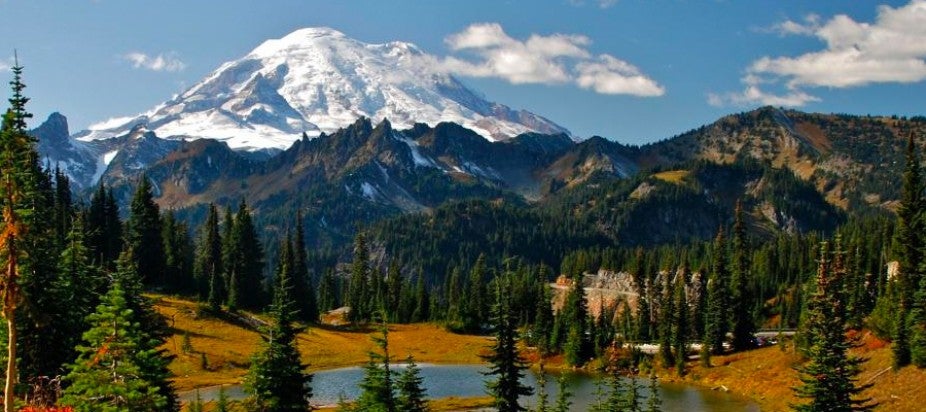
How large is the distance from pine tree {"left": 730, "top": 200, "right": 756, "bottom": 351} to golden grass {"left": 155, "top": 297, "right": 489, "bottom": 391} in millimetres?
40947

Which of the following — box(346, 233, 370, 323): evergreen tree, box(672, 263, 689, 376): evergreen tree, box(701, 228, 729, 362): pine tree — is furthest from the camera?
box(346, 233, 370, 323): evergreen tree

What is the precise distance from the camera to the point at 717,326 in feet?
414

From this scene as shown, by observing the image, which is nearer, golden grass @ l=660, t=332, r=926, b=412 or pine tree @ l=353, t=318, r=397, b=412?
pine tree @ l=353, t=318, r=397, b=412

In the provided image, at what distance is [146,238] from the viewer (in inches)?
5285

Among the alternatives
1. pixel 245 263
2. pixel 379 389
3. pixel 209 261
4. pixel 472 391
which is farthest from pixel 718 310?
pixel 379 389

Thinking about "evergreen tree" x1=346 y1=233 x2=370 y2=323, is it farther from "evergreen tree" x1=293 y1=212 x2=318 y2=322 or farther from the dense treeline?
"evergreen tree" x1=293 y1=212 x2=318 y2=322

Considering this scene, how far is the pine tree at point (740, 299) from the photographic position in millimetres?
126625

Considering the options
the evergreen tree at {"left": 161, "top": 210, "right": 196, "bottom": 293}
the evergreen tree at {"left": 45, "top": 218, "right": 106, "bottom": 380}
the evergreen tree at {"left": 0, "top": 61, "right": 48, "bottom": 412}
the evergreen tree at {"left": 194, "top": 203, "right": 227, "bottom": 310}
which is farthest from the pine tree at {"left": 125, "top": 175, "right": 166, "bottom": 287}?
the evergreen tree at {"left": 0, "top": 61, "right": 48, "bottom": 412}

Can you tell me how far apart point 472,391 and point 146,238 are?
6395cm

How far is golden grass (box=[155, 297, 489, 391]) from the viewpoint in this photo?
100 m

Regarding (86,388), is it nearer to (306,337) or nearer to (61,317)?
(61,317)

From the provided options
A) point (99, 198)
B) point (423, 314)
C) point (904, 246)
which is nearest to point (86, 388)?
point (904, 246)

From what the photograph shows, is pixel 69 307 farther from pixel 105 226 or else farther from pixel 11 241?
pixel 105 226

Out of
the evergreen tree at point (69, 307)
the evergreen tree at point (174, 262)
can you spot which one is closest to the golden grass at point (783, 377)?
the evergreen tree at point (69, 307)
